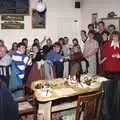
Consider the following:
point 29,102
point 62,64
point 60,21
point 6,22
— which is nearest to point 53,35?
point 60,21

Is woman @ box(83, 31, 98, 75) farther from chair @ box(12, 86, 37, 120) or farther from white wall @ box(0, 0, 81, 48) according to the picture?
white wall @ box(0, 0, 81, 48)

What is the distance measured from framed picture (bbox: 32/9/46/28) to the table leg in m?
4.94

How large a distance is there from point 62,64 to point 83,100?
1822 millimetres

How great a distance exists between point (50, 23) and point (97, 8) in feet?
5.05

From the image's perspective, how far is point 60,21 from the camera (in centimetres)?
891

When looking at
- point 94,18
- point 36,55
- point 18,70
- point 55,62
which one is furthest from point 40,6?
point 18,70

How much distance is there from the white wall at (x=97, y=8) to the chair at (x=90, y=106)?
4010mm

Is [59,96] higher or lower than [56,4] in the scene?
lower

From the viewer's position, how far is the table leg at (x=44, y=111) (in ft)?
12.5

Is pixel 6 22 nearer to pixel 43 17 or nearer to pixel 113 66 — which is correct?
pixel 43 17

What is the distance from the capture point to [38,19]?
8.55m

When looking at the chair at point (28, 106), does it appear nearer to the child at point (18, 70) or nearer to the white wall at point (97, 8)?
the child at point (18, 70)

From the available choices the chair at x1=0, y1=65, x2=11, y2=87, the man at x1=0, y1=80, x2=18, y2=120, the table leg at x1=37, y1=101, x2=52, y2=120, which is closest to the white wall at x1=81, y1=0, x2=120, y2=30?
the chair at x1=0, y1=65, x2=11, y2=87

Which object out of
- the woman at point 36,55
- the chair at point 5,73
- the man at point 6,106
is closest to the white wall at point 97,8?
the woman at point 36,55
